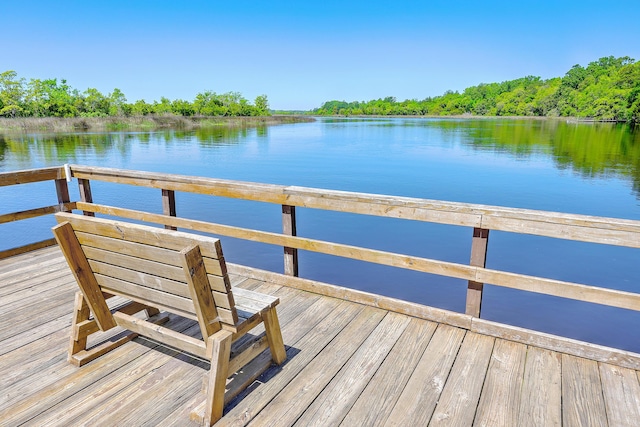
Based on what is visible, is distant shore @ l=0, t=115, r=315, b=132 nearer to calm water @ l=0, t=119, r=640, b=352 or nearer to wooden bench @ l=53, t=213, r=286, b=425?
calm water @ l=0, t=119, r=640, b=352

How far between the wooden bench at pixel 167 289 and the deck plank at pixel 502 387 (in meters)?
1.15

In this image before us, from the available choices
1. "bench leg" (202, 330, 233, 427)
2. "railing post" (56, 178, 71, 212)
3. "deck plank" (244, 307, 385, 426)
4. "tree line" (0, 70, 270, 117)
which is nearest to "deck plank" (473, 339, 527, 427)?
"deck plank" (244, 307, 385, 426)

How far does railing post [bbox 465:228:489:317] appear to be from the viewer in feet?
8.41

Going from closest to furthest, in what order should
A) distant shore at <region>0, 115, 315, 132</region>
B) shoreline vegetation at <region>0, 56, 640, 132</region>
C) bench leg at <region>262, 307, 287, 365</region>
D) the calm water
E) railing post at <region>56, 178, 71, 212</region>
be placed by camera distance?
bench leg at <region>262, 307, 287, 365</region> → railing post at <region>56, 178, 71, 212</region> → the calm water → distant shore at <region>0, 115, 315, 132</region> → shoreline vegetation at <region>0, 56, 640, 132</region>

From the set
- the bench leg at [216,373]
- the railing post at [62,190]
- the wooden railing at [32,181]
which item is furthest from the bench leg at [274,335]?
the railing post at [62,190]

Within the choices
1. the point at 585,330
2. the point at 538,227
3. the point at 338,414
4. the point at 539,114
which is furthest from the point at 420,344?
the point at 539,114

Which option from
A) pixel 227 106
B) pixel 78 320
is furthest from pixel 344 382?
pixel 227 106

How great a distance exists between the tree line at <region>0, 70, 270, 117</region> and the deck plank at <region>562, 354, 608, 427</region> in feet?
231

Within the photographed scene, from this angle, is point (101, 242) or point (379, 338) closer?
point (101, 242)

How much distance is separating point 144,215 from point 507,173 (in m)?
18.9

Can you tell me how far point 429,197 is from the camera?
14266mm

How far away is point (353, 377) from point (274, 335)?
0.51 meters

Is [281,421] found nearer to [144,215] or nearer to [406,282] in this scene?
[144,215]

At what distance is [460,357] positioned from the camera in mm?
2447
